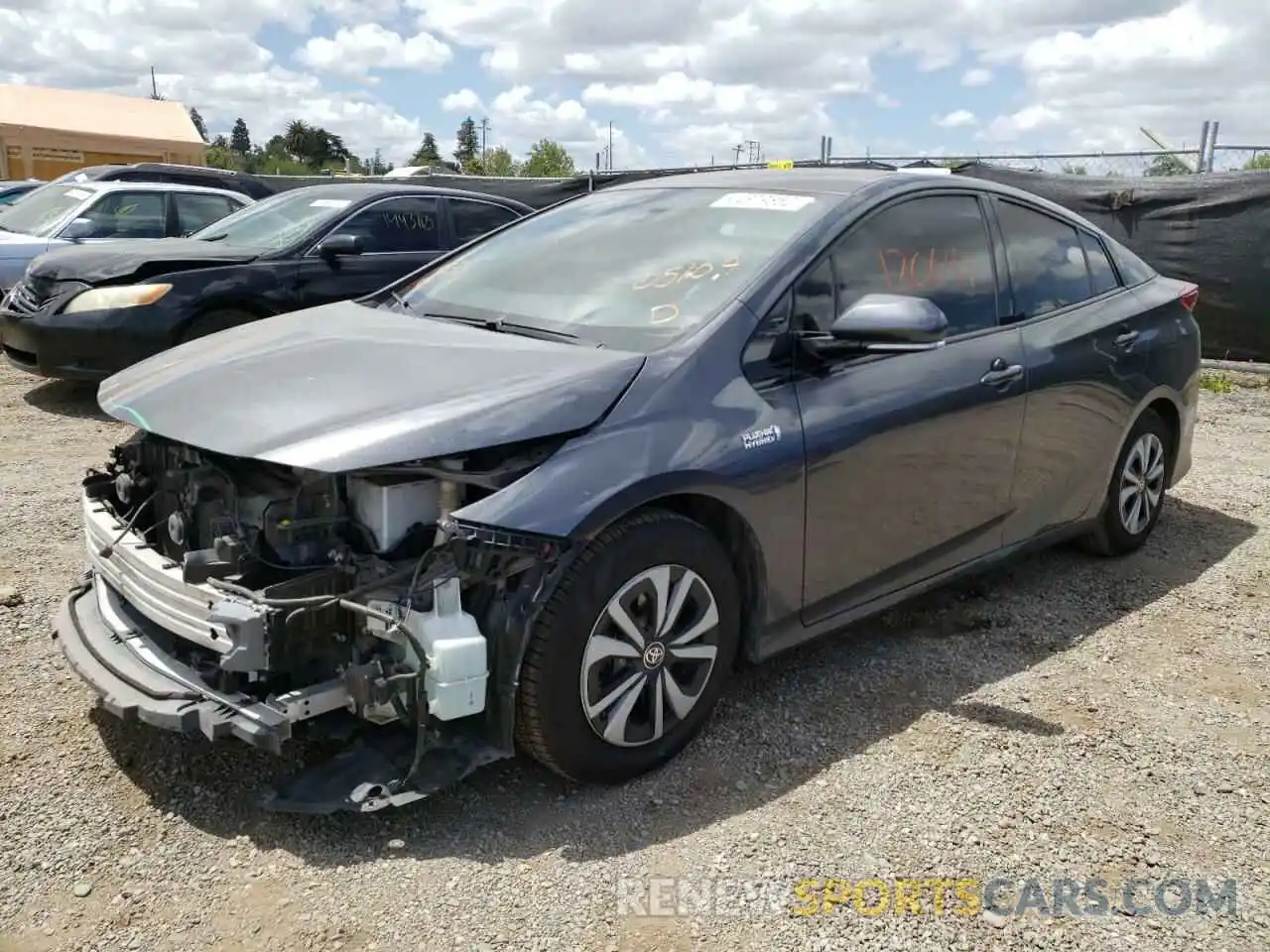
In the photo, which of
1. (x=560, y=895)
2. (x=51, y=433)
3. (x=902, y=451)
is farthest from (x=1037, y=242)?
(x=51, y=433)

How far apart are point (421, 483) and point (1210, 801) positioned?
239 cm

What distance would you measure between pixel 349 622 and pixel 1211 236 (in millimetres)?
9947

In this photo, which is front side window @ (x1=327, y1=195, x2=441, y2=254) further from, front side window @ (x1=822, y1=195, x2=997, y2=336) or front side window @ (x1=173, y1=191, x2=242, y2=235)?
front side window @ (x1=822, y1=195, x2=997, y2=336)

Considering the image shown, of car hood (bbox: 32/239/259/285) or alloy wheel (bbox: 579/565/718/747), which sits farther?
car hood (bbox: 32/239/259/285)

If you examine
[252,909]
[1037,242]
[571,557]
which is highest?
[1037,242]

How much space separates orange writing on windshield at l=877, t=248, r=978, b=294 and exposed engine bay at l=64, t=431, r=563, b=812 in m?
1.54

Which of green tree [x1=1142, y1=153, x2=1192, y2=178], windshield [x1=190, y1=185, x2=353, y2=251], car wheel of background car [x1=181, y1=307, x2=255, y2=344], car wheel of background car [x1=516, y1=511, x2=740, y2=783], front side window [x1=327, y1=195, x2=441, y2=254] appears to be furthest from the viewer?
green tree [x1=1142, y1=153, x2=1192, y2=178]

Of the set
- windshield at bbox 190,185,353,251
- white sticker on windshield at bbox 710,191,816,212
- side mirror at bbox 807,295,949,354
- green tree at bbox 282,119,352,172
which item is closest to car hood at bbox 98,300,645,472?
side mirror at bbox 807,295,949,354

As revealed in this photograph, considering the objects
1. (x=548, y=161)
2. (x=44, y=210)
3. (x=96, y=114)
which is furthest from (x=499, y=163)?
(x=44, y=210)

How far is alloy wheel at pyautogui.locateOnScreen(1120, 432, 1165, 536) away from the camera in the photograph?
489cm

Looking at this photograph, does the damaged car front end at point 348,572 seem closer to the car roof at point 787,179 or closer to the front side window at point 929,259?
the front side window at point 929,259

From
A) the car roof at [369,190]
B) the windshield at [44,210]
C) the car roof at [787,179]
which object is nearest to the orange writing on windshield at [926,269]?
the car roof at [787,179]

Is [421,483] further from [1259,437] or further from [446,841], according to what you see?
[1259,437]

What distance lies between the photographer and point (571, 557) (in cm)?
274
